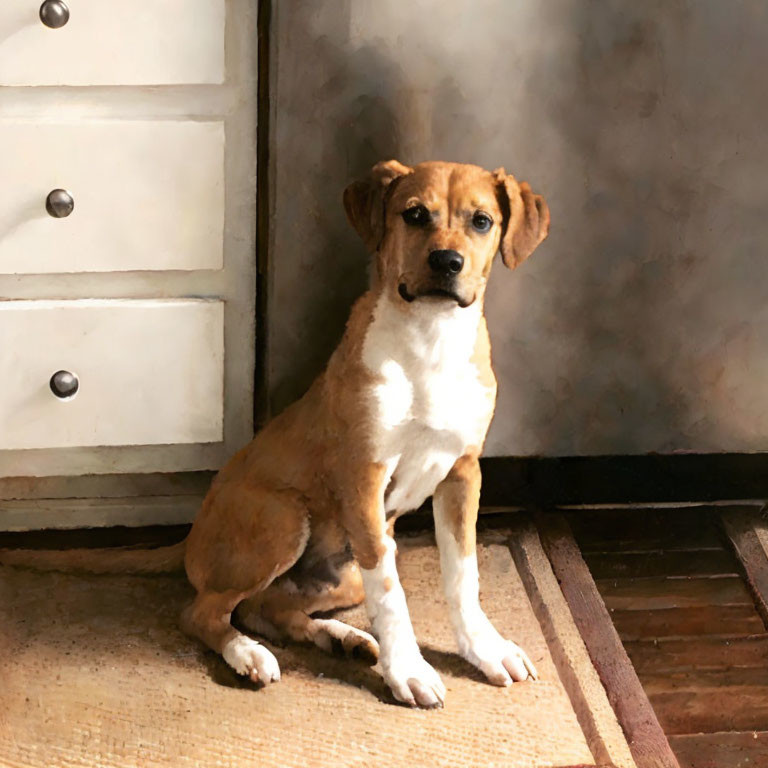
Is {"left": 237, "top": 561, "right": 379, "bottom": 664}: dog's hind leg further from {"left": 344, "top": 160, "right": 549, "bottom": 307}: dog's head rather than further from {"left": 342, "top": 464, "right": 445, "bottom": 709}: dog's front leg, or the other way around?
{"left": 344, "top": 160, "right": 549, "bottom": 307}: dog's head

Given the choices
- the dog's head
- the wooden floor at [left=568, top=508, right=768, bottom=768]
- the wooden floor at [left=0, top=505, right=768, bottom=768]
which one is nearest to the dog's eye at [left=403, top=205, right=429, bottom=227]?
the dog's head

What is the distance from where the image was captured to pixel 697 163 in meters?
2.08

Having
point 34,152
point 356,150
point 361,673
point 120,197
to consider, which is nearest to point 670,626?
point 361,673

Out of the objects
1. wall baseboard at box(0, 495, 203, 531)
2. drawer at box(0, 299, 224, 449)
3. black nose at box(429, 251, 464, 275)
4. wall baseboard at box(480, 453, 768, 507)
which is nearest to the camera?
black nose at box(429, 251, 464, 275)

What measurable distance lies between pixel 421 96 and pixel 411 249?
388 mm

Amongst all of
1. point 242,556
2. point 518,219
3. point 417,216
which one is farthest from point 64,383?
point 518,219

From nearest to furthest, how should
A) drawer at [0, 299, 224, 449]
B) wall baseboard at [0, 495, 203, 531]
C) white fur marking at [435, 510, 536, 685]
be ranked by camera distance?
white fur marking at [435, 510, 536, 685] → drawer at [0, 299, 224, 449] → wall baseboard at [0, 495, 203, 531]

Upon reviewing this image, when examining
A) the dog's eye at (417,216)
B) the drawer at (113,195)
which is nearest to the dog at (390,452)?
the dog's eye at (417,216)

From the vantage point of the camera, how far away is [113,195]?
1970 millimetres

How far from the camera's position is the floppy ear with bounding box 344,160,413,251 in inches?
68.7

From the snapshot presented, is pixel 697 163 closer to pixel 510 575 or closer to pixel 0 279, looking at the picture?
pixel 510 575

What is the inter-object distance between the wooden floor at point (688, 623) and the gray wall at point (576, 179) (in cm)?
17

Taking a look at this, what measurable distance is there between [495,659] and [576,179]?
826 mm

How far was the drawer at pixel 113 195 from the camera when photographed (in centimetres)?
193
